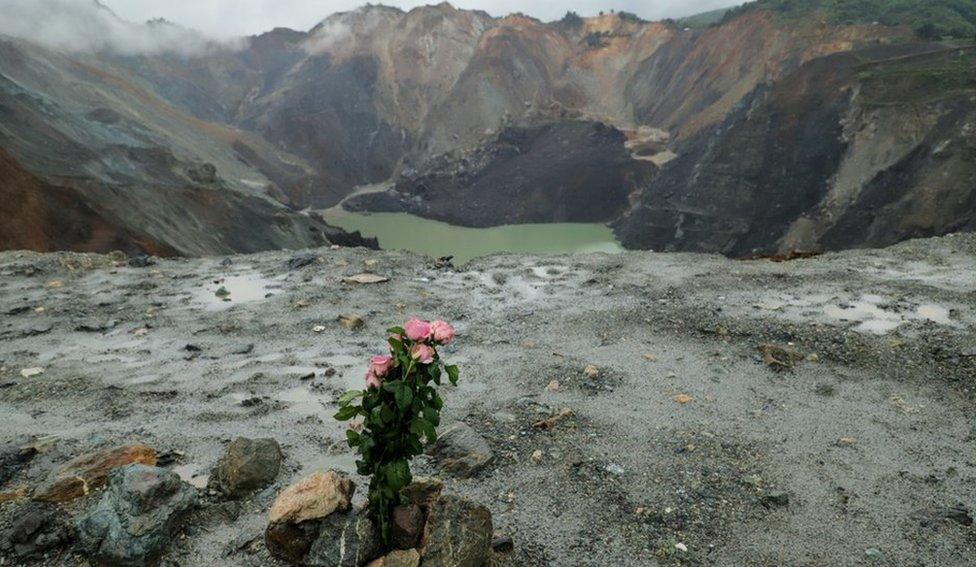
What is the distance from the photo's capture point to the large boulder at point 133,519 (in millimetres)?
2900

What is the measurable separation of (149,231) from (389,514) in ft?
54.3

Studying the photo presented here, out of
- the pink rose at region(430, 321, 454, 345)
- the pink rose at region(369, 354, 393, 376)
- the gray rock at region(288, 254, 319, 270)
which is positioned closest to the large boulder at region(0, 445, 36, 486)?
the pink rose at region(369, 354, 393, 376)

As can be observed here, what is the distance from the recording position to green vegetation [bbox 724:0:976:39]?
34781 mm

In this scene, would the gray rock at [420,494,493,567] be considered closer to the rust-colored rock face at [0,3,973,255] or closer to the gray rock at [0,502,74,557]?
the gray rock at [0,502,74,557]

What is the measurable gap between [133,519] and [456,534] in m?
1.70

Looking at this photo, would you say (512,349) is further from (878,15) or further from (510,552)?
(878,15)

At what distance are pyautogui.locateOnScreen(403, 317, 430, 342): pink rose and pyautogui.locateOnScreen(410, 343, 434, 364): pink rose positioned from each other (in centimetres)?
4

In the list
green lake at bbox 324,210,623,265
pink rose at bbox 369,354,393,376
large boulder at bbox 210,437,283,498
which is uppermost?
pink rose at bbox 369,354,393,376

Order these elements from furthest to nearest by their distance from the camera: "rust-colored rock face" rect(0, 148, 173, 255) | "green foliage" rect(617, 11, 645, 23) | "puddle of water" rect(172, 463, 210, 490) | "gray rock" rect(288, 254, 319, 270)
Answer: "green foliage" rect(617, 11, 645, 23) → "rust-colored rock face" rect(0, 148, 173, 255) → "gray rock" rect(288, 254, 319, 270) → "puddle of water" rect(172, 463, 210, 490)

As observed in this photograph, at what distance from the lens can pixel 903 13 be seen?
40469mm

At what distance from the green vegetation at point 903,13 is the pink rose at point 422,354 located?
137ft

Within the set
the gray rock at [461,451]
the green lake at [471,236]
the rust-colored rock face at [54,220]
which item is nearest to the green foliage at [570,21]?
the green lake at [471,236]

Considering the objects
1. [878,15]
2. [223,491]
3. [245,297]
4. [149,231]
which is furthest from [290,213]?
[878,15]

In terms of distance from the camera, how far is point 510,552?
10.7 feet
